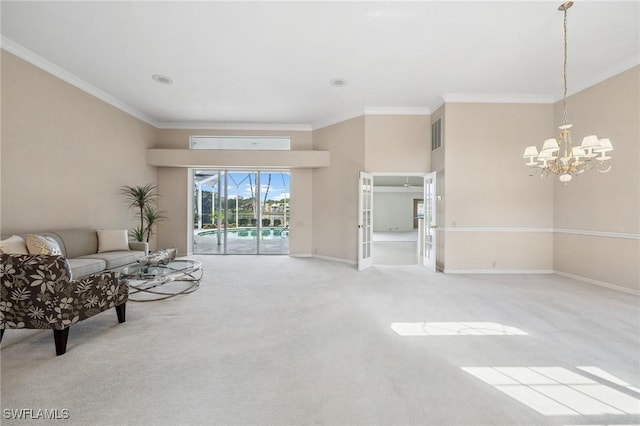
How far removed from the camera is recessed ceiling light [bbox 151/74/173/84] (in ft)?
14.7

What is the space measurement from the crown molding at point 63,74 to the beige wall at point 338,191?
438 cm

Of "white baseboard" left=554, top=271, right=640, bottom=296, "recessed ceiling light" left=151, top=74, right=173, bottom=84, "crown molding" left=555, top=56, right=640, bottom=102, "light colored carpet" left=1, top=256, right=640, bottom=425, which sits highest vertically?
"recessed ceiling light" left=151, top=74, right=173, bottom=84

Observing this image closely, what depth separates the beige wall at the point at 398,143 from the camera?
231 inches

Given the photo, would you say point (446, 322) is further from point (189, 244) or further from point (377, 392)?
point (189, 244)

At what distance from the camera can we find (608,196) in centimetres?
424

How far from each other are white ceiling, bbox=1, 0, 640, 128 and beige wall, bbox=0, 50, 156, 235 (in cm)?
37

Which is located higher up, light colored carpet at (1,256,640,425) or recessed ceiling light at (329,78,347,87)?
recessed ceiling light at (329,78,347,87)

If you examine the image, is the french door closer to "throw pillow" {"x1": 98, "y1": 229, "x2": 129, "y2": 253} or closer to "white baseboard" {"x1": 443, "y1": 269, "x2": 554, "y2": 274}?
"white baseboard" {"x1": 443, "y1": 269, "x2": 554, "y2": 274}

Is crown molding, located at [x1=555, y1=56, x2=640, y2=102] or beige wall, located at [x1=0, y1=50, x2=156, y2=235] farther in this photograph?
crown molding, located at [x1=555, y1=56, x2=640, y2=102]

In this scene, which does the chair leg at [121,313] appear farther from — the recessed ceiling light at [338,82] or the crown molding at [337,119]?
the crown molding at [337,119]

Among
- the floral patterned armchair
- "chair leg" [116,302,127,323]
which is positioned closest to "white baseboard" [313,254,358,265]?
"chair leg" [116,302,127,323]

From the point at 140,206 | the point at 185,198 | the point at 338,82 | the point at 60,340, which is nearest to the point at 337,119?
the point at 338,82

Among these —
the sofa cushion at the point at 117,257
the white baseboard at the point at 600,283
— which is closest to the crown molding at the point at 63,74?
the sofa cushion at the point at 117,257

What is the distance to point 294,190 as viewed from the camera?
6973mm
